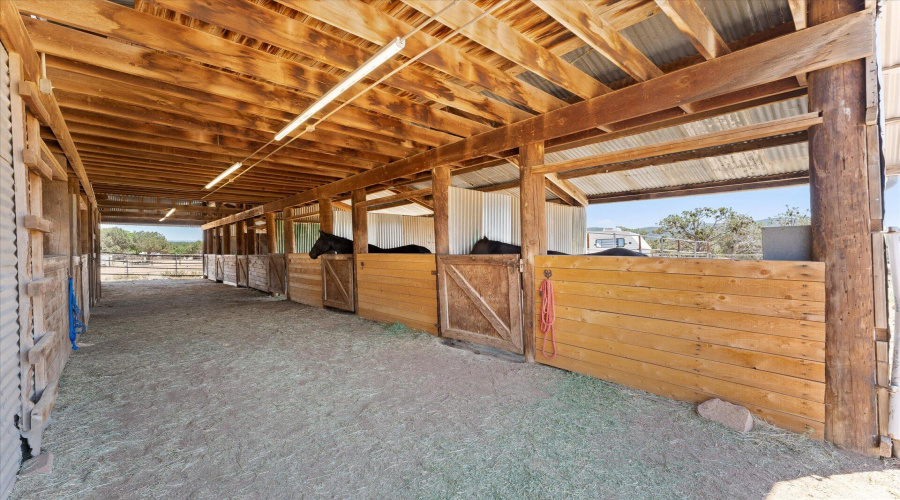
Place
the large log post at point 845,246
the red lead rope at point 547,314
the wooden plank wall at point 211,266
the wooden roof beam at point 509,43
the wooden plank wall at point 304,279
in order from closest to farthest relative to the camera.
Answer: the large log post at point 845,246
the wooden roof beam at point 509,43
the red lead rope at point 547,314
the wooden plank wall at point 304,279
the wooden plank wall at point 211,266

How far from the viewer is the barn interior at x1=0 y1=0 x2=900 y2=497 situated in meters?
2.11

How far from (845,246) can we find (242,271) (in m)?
13.1

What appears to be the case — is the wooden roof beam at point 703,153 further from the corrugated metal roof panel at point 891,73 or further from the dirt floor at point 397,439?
the dirt floor at point 397,439

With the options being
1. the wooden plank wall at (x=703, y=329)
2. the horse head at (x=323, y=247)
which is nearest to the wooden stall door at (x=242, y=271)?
the horse head at (x=323, y=247)

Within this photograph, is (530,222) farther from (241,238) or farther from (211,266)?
(211,266)

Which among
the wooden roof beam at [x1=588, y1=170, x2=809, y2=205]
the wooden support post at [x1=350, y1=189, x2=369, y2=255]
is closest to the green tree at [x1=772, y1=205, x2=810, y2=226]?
the wooden roof beam at [x1=588, y1=170, x2=809, y2=205]

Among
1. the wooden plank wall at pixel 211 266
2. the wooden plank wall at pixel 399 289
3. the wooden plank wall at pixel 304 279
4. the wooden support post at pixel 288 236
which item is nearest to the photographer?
the wooden plank wall at pixel 399 289

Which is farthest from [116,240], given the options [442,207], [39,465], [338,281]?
[39,465]

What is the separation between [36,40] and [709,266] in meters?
4.71

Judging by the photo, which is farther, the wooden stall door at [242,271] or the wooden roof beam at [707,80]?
the wooden stall door at [242,271]

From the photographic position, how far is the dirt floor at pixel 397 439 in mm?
1818

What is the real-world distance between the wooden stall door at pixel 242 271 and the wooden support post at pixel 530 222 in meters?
10.2

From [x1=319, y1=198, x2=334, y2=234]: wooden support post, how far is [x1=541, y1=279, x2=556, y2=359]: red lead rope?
5223mm

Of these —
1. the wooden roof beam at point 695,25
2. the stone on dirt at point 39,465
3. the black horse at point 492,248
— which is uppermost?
the wooden roof beam at point 695,25
